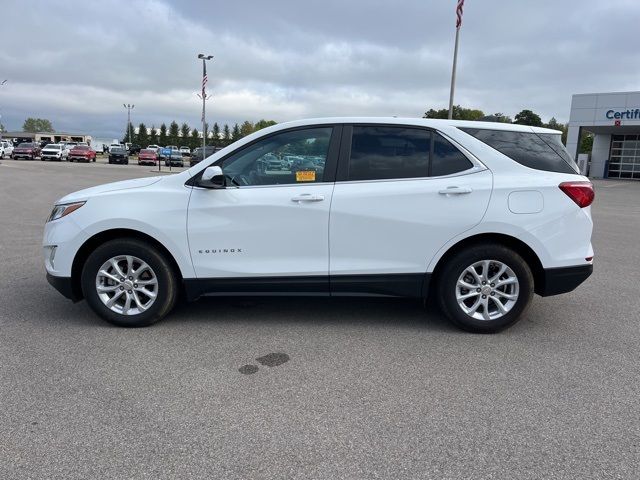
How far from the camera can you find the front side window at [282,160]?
176 inches

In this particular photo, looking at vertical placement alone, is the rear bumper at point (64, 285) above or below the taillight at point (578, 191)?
below

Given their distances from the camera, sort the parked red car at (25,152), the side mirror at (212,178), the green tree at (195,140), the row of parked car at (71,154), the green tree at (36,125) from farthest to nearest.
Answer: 1. the green tree at (36,125)
2. the green tree at (195,140)
3. the row of parked car at (71,154)
4. the parked red car at (25,152)
5. the side mirror at (212,178)

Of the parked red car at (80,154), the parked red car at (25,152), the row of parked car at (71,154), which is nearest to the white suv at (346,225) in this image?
the row of parked car at (71,154)

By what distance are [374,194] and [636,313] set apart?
3074 millimetres

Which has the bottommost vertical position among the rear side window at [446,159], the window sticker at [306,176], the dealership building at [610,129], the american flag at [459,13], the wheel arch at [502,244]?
the wheel arch at [502,244]

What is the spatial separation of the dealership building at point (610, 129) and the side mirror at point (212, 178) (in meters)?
31.2

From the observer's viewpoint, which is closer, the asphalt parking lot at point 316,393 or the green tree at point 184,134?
the asphalt parking lot at point 316,393

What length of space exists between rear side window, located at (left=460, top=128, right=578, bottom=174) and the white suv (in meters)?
0.01

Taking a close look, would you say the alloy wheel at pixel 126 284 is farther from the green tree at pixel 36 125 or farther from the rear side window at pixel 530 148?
the green tree at pixel 36 125

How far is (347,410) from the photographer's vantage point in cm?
319

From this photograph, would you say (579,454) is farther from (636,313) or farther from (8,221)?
(8,221)

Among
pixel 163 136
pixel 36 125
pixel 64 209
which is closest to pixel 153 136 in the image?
pixel 163 136

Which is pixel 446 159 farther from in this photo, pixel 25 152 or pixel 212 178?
pixel 25 152

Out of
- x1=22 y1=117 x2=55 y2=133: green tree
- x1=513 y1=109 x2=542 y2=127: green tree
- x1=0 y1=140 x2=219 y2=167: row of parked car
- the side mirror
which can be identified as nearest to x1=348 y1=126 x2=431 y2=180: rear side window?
the side mirror
